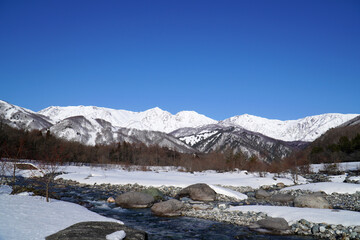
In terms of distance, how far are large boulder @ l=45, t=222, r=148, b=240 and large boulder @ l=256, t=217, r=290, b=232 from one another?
296 inches

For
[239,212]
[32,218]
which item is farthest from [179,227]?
[32,218]

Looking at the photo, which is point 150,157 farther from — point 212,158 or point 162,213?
point 162,213

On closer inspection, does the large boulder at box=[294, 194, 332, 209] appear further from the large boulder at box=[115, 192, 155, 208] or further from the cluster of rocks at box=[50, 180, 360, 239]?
the large boulder at box=[115, 192, 155, 208]

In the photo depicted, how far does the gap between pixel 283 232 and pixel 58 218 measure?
11344 millimetres

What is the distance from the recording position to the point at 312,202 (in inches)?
795

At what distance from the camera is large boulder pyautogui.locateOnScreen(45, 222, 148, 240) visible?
9.39 meters

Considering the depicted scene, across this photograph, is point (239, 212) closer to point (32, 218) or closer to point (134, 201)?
point (134, 201)

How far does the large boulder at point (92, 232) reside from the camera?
9.39 m

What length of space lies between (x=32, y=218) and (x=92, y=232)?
3.58 metres

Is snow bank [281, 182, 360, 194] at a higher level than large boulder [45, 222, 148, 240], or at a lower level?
lower

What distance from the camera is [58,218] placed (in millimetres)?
12438

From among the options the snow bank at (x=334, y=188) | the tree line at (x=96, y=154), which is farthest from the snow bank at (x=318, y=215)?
the tree line at (x=96, y=154)

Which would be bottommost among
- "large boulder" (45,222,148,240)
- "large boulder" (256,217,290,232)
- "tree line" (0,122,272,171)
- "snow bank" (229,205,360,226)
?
"large boulder" (256,217,290,232)

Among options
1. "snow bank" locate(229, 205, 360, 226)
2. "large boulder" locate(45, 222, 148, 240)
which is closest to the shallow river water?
"snow bank" locate(229, 205, 360, 226)
